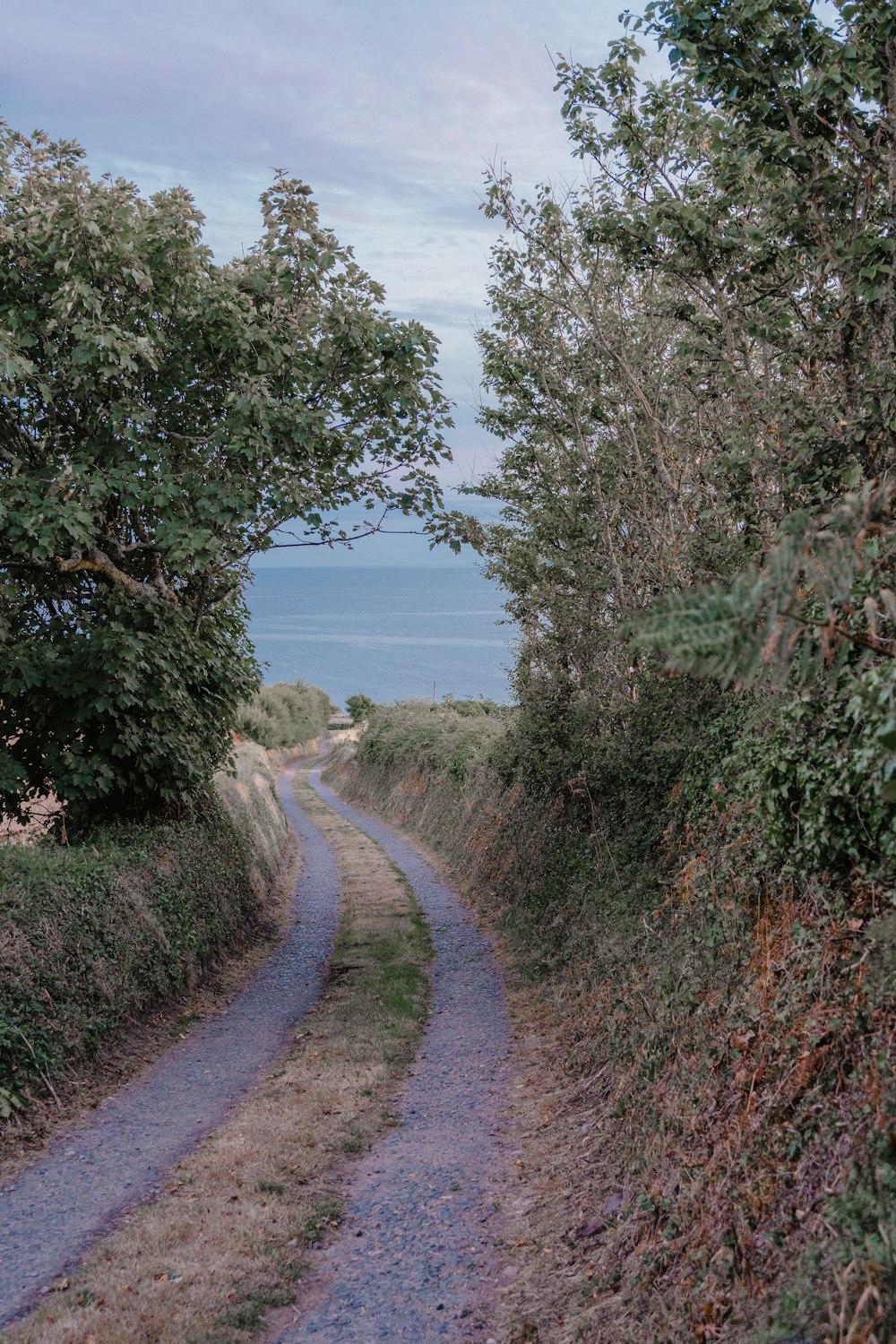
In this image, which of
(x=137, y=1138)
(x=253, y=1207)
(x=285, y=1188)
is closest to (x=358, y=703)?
(x=137, y=1138)

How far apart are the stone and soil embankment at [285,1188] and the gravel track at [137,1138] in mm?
20

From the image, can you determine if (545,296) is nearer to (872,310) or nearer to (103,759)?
(872,310)

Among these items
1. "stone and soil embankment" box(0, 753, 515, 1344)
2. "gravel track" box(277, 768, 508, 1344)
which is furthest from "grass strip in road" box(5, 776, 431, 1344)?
"gravel track" box(277, 768, 508, 1344)

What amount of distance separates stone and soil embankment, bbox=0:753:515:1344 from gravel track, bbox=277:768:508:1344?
17mm

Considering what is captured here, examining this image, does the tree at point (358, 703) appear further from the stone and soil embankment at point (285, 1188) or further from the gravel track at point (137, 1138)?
the stone and soil embankment at point (285, 1188)

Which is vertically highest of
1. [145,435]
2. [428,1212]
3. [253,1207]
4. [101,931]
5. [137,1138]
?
[145,435]

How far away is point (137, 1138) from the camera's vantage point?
26.3 ft

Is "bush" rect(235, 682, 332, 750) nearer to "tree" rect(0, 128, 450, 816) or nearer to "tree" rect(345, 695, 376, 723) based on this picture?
"tree" rect(345, 695, 376, 723)

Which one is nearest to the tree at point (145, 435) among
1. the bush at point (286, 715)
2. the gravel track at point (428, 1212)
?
the gravel track at point (428, 1212)

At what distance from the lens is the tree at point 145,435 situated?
1004 cm

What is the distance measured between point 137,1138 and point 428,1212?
298cm

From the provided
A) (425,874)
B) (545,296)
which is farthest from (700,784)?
(425,874)

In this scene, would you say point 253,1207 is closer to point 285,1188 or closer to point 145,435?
point 285,1188

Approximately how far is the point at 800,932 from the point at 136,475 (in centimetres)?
877
